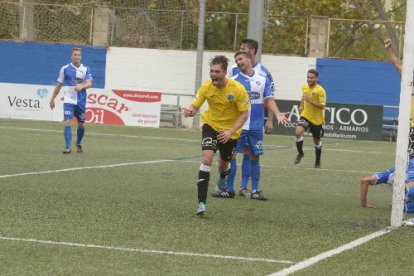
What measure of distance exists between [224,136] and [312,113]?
1000 cm

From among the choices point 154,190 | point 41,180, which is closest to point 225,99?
point 154,190

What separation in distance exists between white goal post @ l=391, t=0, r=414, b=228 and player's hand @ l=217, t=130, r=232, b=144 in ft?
6.13

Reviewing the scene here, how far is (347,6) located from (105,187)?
36663 mm

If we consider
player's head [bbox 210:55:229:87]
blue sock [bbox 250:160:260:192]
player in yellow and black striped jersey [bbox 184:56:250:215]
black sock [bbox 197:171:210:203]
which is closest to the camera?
black sock [bbox 197:171:210:203]

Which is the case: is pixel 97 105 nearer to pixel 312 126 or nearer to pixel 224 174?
pixel 312 126

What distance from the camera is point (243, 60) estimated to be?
45.0ft

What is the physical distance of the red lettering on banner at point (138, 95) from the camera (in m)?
34.8

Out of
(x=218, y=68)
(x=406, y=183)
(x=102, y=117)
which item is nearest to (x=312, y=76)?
(x=406, y=183)

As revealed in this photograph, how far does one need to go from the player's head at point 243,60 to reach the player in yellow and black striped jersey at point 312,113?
703cm

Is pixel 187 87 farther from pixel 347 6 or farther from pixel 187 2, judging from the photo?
pixel 347 6

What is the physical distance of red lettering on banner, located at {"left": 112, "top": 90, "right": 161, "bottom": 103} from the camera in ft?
114

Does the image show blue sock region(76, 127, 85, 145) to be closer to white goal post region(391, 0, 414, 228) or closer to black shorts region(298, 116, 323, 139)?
black shorts region(298, 116, 323, 139)

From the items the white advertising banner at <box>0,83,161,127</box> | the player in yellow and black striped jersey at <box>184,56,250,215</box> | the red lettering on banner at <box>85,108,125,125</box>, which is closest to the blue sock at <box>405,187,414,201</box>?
the player in yellow and black striped jersey at <box>184,56,250,215</box>

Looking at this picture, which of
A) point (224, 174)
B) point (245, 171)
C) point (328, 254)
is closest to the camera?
point (328, 254)
